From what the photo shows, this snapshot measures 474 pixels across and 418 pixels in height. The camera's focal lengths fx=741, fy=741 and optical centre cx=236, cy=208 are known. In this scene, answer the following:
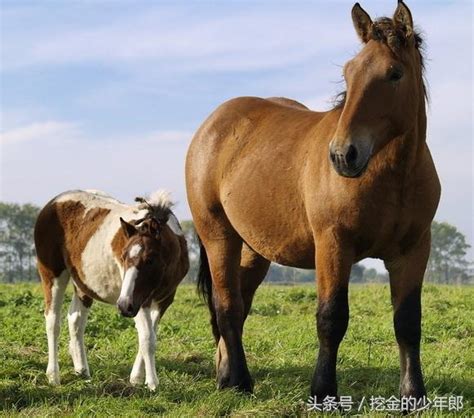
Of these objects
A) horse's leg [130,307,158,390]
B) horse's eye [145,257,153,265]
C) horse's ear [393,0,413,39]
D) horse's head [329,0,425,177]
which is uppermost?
horse's ear [393,0,413,39]

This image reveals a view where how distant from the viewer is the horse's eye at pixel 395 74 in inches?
188

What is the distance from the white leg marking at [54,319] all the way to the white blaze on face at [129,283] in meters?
1.17

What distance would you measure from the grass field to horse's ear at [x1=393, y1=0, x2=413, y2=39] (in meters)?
2.60

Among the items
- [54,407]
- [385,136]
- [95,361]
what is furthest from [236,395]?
[95,361]

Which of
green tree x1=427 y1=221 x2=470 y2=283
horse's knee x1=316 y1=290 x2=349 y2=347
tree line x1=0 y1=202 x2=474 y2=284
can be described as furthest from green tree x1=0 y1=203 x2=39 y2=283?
horse's knee x1=316 y1=290 x2=349 y2=347

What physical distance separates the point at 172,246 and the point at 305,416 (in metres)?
2.78

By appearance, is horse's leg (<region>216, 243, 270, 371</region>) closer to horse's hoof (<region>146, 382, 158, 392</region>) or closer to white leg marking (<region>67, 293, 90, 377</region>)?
horse's hoof (<region>146, 382, 158, 392</region>)

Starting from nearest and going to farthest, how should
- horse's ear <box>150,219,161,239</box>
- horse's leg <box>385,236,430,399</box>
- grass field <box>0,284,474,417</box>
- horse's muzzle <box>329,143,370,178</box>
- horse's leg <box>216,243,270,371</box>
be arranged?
horse's muzzle <box>329,143,370,178</box>
horse's leg <box>385,236,430,399</box>
grass field <box>0,284,474,417</box>
horse's leg <box>216,243,270,371</box>
horse's ear <box>150,219,161,239</box>

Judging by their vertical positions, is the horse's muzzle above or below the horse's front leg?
above

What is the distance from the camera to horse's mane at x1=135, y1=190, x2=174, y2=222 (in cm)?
731

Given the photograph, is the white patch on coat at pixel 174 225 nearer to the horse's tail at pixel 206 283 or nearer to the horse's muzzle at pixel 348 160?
the horse's tail at pixel 206 283

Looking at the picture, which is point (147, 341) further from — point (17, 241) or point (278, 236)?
point (17, 241)

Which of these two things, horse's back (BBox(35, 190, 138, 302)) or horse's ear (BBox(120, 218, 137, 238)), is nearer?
horse's ear (BBox(120, 218, 137, 238))

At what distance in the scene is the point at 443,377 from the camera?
659cm
